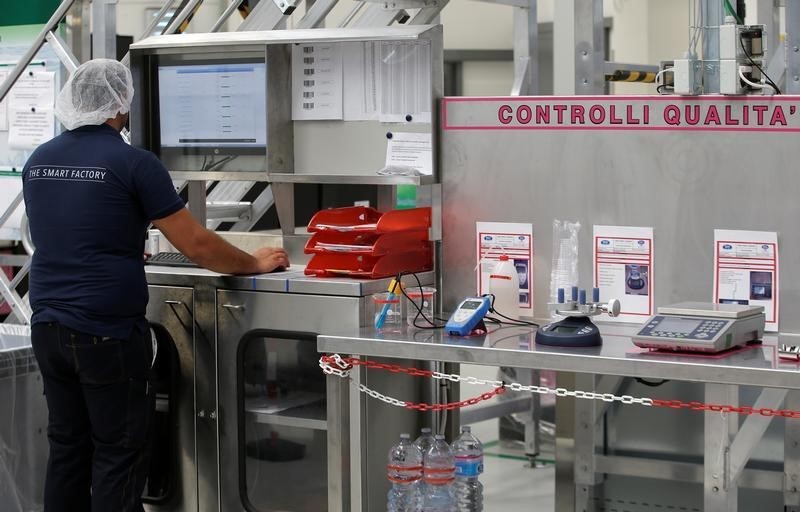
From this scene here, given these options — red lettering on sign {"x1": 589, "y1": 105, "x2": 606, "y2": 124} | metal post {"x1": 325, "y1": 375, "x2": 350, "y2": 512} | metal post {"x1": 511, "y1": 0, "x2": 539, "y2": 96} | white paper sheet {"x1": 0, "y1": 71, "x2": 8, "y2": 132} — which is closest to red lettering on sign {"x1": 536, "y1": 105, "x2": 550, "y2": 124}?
red lettering on sign {"x1": 589, "y1": 105, "x2": 606, "y2": 124}

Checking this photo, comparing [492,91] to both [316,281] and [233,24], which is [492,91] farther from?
[316,281]

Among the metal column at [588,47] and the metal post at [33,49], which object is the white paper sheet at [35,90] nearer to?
the metal post at [33,49]

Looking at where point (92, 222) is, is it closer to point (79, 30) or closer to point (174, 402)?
point (174, 402)

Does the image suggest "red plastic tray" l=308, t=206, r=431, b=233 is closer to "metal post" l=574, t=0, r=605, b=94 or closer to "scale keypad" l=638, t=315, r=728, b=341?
"metal post" l=574, t=0, r=605, b=94

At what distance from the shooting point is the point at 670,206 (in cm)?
339

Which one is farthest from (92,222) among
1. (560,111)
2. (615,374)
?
(615,374)

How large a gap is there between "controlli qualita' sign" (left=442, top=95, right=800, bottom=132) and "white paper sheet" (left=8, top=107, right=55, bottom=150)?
1878mm

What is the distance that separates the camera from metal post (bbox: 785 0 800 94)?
400 centimetres

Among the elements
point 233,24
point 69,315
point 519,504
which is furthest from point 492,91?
point 69,315

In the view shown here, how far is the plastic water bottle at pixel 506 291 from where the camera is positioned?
3.49 m

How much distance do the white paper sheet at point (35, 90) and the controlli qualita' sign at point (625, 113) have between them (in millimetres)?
1864

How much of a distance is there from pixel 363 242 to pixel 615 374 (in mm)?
1009

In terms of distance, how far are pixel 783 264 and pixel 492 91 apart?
6.39m

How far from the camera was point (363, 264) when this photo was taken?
140 inches
